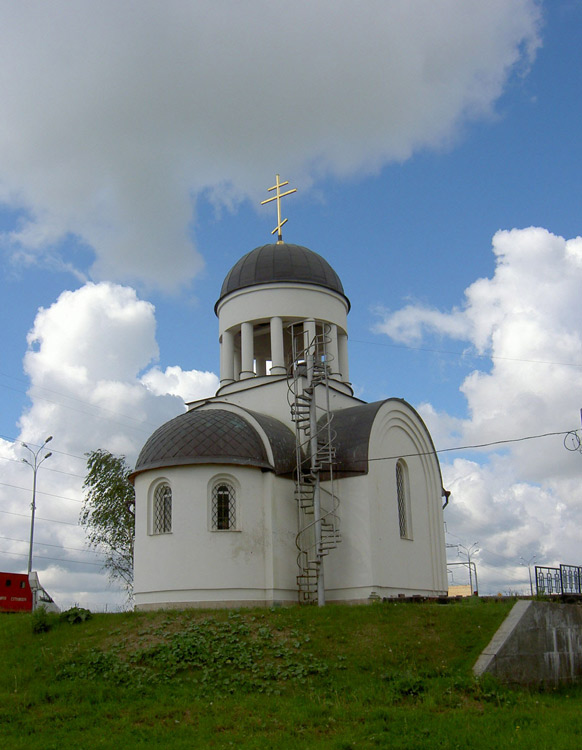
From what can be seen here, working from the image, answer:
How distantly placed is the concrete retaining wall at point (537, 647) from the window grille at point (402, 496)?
5325mm

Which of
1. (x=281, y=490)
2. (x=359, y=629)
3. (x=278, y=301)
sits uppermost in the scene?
(x=278, y=301)

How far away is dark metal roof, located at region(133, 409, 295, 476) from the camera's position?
17.4 meters

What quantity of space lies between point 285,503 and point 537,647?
6566 mm

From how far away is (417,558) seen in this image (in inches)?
774

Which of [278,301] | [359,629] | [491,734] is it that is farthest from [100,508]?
[491,734]

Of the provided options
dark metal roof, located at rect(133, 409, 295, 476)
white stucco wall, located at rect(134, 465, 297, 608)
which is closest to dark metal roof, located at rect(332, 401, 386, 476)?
dark metal roof, located at rect(133, 409, 295, 476)

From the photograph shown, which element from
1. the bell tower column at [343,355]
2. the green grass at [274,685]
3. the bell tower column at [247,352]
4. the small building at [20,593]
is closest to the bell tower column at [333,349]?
the bell tower column at [343,355]

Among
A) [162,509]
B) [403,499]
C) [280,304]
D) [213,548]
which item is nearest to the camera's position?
[213,548]

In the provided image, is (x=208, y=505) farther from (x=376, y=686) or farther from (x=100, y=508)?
(x=100, y=508)

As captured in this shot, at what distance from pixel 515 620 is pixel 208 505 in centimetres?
699

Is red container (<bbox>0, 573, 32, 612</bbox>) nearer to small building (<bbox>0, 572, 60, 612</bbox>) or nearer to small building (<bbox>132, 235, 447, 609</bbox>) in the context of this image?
small building (<bbox>0, 572, 60, 612</bbox>)

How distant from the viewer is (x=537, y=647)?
44.1ft

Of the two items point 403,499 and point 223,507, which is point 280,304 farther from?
point 223,507

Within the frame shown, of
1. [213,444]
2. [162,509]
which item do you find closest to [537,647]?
[213,444]
